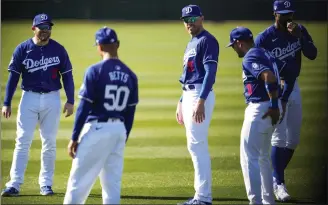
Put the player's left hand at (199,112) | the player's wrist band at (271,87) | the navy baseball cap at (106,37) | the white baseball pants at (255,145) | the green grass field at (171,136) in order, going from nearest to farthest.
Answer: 1. the navy baseball cap at (106,37)
2. the player's wrist band at (271,87)
3. the white baseball pants at (255,145)
4. the player's left hand at (199,112)
5. the green grass field at (171,136)

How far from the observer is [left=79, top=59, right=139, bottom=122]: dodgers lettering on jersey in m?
5.07

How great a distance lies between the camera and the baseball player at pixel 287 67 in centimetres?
650

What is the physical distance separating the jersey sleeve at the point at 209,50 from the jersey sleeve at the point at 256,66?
1.23 ft

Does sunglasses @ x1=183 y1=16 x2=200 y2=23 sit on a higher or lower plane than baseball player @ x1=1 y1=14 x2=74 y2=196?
higher

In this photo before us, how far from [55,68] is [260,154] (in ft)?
6.76

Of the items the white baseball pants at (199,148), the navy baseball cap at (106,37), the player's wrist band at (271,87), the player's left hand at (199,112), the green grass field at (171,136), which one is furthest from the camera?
the green grass field at (171,136)

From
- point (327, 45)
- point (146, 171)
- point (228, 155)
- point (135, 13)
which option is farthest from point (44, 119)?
point (135, 13)

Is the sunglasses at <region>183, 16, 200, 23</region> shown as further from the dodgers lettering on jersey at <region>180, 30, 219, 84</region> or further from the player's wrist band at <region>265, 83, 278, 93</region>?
the player's wrist band at <region>265, 83, 278, 93</region>

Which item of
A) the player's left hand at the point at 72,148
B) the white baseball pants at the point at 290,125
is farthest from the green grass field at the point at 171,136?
the player's left hand at the point at 72,148

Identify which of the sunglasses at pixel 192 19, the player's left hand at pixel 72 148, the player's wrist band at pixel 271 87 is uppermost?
the sunglasses at pixel 192 19

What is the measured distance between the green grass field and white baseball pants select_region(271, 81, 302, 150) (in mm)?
510

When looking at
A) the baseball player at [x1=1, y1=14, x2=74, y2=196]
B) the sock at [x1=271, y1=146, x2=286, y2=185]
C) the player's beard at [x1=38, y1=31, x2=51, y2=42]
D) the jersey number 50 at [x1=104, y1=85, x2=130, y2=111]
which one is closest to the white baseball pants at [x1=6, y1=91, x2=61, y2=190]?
the baseball player at [x1=1, y1=14, x2=74, y2=196]

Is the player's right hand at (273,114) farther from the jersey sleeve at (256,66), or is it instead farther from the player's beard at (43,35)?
the player's beard at (43,35)

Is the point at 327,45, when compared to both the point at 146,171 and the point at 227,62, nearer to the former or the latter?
the point at 146,171
